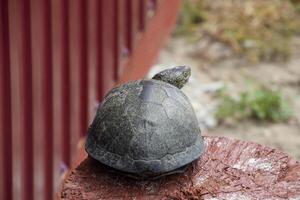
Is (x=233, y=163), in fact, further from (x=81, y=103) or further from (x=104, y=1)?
(x=104, y=1)

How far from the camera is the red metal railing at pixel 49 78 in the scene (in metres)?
4.14

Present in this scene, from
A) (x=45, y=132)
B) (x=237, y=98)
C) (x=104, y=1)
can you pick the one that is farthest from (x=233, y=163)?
(x=237, y=98)

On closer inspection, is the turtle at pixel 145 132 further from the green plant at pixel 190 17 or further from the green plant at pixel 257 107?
the green plant at pixel 190 17

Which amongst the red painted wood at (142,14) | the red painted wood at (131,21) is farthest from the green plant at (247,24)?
the red painted wood at (131,21)

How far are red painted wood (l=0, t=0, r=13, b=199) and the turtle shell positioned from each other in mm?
984

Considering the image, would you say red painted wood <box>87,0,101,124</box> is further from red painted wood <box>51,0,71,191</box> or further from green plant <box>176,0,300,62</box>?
green plant <box>176,0,300,62</box>

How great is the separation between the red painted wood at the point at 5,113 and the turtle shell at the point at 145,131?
98cm

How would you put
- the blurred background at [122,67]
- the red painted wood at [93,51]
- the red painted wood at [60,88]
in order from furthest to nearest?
the red painted wood at [93,51], the red painted wood at [60,88], the blurred background at [122,67]

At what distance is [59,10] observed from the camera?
4.80m

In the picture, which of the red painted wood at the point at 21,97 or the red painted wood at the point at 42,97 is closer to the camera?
the red painted wood at the point at 21,97

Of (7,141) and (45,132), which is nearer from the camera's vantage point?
(7,141)

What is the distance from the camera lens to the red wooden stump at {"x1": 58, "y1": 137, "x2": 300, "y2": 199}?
3.10 metres

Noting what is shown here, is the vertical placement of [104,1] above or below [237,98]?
above

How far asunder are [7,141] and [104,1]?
1.91 meters
